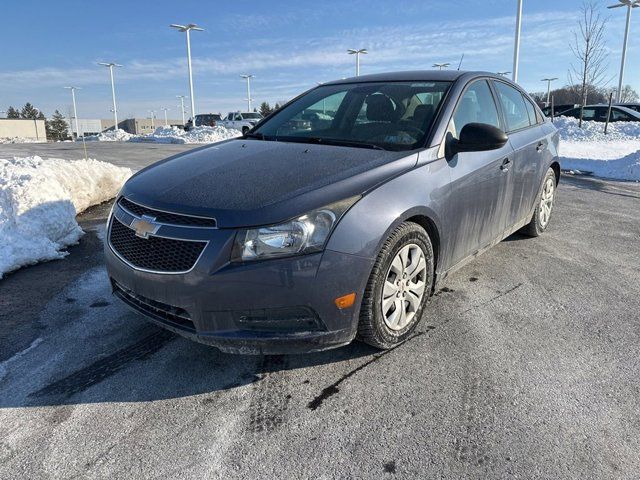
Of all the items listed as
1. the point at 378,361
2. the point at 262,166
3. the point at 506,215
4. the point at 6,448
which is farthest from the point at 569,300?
the point at 6,448

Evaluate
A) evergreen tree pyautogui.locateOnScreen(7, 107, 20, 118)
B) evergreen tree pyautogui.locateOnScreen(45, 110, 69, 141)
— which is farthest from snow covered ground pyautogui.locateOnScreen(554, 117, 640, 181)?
evergreen tree pyautogui.locateOnScreen(7, 107, 20, 118)

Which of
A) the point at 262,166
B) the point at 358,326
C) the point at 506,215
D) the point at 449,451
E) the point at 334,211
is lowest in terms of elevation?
the point at 449,451

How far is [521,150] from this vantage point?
426 cm

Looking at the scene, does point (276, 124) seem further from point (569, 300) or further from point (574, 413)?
point (574, 413)

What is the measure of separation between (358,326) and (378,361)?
32 centimetres

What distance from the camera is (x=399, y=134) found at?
10.8 ft

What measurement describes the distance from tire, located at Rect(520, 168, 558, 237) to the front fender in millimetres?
2412

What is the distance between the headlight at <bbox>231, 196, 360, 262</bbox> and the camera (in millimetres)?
2354

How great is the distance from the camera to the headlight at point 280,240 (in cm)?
235

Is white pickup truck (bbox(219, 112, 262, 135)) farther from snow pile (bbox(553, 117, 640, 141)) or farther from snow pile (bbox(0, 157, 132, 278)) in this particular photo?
snow pile (bbox(0, 157, 132, 278))

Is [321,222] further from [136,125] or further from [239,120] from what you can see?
[136,125]

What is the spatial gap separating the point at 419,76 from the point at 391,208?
5.87 feet

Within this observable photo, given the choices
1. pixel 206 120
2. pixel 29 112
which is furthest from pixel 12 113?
→ pixel 206 120

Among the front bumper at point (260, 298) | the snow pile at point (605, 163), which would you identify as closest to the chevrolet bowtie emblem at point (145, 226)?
the front bumper at point (260, 298)
